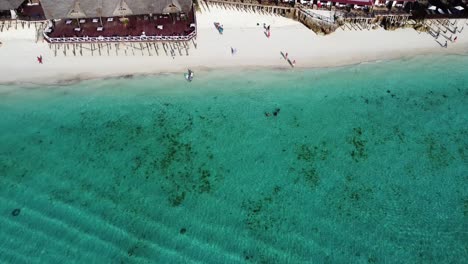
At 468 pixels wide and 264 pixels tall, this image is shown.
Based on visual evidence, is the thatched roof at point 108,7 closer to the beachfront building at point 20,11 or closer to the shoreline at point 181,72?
the beachfront building at point 20,11

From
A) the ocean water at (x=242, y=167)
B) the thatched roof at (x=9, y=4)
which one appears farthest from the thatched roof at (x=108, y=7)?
the ocean water at (x=242, y=167)

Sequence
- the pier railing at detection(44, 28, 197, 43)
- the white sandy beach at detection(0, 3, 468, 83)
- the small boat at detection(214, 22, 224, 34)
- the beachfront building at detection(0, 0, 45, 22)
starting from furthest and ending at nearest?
the small boat at detection(214, 22, 224, 34)
the beachfront building at detection(0, 0, 45, 22)
the white sandy beach at detection(0, 3, 468, 83)
the pier railing at detection(44, 28, 197, 43)

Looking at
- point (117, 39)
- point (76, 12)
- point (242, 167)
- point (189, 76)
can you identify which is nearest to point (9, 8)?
point (76, 12)

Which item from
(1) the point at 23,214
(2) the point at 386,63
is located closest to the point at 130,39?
(1) the point at 23,214

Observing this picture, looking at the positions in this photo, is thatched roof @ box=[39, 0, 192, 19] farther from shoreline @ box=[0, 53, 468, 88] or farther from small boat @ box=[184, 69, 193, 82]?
small boat @ box=[184, 69, 193, 82]

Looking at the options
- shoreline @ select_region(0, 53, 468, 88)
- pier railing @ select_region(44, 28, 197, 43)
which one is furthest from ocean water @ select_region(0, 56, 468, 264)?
pier railing @ select_region(44, 28, 197, 43)

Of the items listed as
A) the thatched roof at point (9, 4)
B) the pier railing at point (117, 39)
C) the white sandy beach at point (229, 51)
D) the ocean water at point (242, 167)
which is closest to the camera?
the ocean water at point (242, 167)
